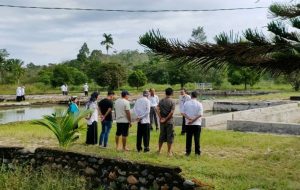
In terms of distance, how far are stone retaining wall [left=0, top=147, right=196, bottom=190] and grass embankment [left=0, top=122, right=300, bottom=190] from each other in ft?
1.35

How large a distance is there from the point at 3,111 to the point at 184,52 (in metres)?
23.7

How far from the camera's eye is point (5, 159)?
1023cm

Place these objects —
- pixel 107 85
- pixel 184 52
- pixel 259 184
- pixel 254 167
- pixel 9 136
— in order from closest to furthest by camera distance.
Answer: pixel 184 52 < pixel 259 184 < pixel 254 167 < pixel 9 136 < pixel 107 85

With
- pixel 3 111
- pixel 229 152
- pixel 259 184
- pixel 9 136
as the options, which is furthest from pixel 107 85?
pixel 259 184

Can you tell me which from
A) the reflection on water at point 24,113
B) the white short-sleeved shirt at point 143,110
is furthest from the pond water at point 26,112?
the white short-sleeved shirt at point 143,110

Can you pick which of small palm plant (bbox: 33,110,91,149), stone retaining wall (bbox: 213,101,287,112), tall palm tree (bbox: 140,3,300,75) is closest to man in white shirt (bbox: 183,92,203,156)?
small palm plant (bbox: 33,110,91,149)

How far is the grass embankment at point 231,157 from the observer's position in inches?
302

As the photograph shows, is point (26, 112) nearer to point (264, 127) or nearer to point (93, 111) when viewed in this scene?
point (264, 127)

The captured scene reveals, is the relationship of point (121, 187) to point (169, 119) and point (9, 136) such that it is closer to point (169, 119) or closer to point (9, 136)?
point (169, 119)

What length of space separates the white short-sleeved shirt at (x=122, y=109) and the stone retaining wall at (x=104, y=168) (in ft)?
5.40

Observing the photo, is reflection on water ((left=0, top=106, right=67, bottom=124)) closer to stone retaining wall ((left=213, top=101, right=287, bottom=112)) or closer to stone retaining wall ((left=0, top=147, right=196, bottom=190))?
stone retaining wall ((left=213, top=101, right=287, bottom=112))

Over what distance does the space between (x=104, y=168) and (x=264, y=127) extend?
24.2ft

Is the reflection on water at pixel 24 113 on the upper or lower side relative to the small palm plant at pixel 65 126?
Result: lower

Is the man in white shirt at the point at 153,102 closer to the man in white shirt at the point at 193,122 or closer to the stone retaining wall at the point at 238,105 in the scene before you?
the man in white shirt at the point at 193,122
